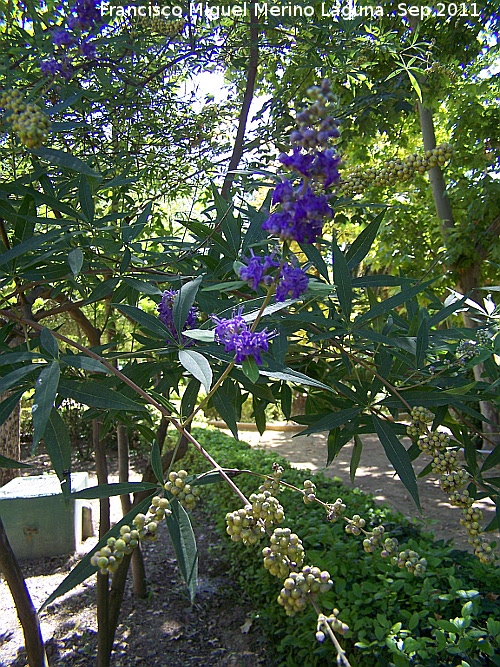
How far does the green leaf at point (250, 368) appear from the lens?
3.48 ft

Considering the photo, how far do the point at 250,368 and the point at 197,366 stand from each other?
0.23 m

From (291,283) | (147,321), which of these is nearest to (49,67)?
(147,321)

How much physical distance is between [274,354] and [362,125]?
3694 millimetres

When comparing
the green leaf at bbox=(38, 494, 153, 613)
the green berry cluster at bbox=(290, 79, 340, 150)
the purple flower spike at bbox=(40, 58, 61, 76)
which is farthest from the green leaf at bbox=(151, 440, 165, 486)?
the purple flower spike at bbox=(40, 58, 61, 76)

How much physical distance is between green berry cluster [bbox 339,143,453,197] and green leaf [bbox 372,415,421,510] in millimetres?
713

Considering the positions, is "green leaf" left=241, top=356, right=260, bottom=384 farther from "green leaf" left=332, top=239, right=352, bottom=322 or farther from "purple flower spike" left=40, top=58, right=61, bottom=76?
"purple flower spike" left=40, top=58, right=61, bottom=76

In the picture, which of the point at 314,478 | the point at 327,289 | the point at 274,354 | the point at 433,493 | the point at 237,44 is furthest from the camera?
the point at 433,493

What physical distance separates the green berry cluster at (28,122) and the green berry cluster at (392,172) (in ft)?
2.87

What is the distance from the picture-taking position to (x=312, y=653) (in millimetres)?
3408

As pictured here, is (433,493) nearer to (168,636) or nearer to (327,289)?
(168,636)

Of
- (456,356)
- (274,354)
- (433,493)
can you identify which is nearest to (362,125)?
(456,356)

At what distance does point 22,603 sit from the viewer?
258 centimetres

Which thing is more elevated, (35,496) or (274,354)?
(274,354)

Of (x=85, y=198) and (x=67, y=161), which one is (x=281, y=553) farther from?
(x=85, y=198)
